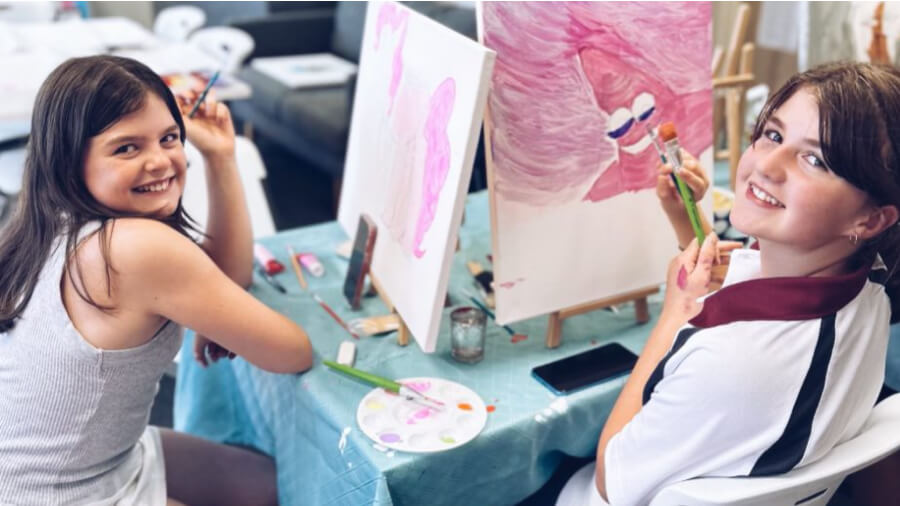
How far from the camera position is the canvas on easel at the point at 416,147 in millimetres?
1040

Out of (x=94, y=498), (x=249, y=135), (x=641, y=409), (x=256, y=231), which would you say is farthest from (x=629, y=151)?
(x=249, y=135)

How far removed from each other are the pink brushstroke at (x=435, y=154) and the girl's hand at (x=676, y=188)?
32 centimetres

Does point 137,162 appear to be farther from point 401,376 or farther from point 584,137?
point 584,137

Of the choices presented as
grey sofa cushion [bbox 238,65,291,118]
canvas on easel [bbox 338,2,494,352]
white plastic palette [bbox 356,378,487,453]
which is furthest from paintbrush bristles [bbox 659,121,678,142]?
grey sofa cushion [bbox 238,65,291,118]

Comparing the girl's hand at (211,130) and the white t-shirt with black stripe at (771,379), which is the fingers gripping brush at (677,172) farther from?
the girl's hand at (211,130)

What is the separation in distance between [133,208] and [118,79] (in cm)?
17

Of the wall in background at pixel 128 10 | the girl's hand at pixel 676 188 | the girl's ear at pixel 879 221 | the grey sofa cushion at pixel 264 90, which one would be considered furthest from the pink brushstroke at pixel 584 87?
the wall in background at pixel 128 10

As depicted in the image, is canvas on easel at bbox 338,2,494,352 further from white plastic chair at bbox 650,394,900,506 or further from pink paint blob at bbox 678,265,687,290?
white plastic chair at bbox 650,394,900,506

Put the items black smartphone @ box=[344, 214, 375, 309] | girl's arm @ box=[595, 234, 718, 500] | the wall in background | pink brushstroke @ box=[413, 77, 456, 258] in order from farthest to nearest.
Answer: the wall in background
black smartphone @ box=[344, 214, 375, 309]
pink brushstroke @ box=[413, 77, 456, 258]
girl's arm @ box=[595, 234, 718, 500]

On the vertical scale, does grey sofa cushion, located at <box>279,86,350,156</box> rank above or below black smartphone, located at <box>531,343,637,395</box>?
below

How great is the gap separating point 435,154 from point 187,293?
1.28ft

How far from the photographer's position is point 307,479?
1.13 metres

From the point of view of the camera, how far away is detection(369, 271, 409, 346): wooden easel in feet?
4.00

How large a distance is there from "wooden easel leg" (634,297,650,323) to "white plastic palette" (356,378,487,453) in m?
0.36
